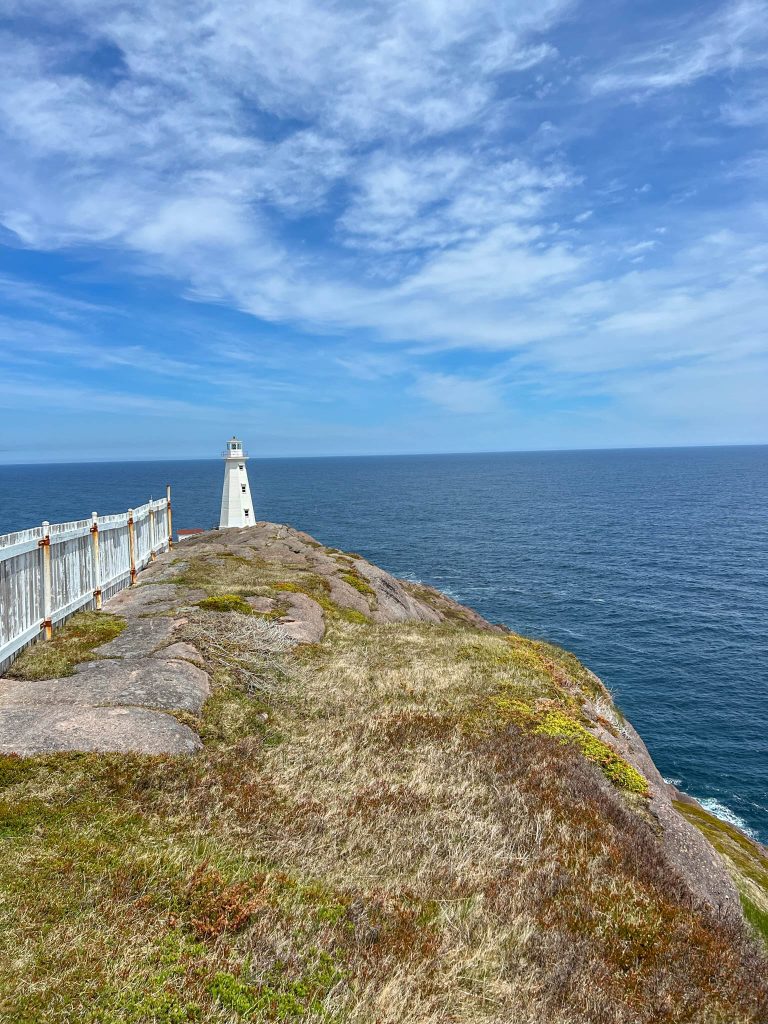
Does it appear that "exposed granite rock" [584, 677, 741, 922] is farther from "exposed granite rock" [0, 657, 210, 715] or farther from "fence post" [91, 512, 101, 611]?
"fence post" [91, 512, 101, 611]

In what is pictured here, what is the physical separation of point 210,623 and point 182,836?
8.81 metres

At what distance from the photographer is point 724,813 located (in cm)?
2594

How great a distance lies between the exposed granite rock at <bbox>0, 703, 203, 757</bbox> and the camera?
831 centimetres

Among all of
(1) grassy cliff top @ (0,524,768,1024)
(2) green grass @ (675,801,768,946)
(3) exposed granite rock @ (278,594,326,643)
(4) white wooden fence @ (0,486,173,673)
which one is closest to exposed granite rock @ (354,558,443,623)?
(3) exposed granite rock @ (278,594,326,643)

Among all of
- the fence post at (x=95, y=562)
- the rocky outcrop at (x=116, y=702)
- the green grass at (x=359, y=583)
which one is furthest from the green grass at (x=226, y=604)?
the green grass at (x=359, y=583)

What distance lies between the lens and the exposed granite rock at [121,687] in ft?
32.8

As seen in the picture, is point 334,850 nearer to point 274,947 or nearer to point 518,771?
point 274,947

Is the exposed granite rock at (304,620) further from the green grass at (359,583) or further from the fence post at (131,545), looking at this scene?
the fence post at (131,545)

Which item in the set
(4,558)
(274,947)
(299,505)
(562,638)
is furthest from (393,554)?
(274,947)

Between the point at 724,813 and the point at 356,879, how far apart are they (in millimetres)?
26096

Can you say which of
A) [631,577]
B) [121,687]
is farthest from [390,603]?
[631,577]

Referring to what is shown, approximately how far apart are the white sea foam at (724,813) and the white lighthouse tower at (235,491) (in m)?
42.7

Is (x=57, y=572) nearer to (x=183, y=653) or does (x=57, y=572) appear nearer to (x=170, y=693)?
(x=183, y=653)

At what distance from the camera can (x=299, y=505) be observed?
5212 inches
